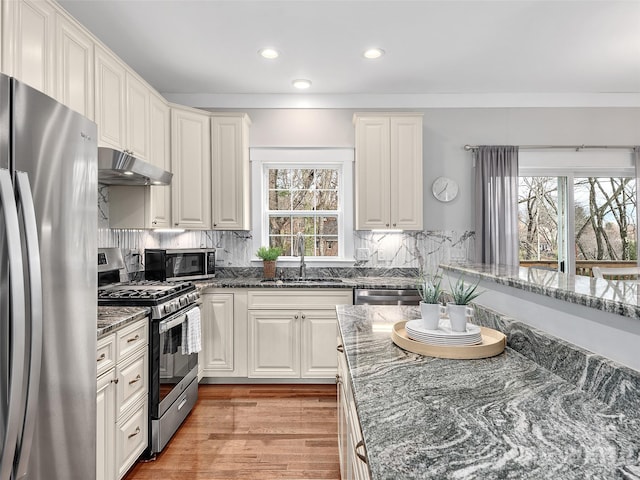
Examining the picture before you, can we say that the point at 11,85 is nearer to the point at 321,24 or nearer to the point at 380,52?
the point at 321,24

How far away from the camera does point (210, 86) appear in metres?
3.71

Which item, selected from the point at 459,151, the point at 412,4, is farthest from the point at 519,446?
the point at 459,151

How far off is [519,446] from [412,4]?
2.50 metres

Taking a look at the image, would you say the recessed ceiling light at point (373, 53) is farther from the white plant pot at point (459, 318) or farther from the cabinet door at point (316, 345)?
the white plant pot at point (459, 318)

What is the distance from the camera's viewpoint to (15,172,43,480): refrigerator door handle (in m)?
1.07

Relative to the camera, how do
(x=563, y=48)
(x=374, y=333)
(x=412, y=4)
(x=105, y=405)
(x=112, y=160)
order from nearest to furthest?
(x=374, y=333) < (x=105, y=405) < (x=112, y=160) < (x=412, y=4) < (x=563, y=48)

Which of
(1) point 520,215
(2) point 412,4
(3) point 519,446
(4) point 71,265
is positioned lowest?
(3) point 519,446

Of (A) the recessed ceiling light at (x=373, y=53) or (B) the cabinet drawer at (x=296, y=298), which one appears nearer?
(A) the recessed ceiling light at (x=373, y=53)

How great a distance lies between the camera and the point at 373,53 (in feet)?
9.88

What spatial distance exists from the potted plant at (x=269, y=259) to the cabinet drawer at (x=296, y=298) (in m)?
0.44

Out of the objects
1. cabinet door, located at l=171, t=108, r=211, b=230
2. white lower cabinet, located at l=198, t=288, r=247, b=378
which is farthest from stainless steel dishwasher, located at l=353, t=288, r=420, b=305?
cabinet door, located at l=171, t=108, r=211, b=230

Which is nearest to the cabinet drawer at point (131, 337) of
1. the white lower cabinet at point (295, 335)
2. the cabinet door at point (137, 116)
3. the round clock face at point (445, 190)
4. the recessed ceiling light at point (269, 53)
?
the white lower cabinet at point (295, 335)

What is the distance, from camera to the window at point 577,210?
155 inches

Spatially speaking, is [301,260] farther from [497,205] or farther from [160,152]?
[497,205]
